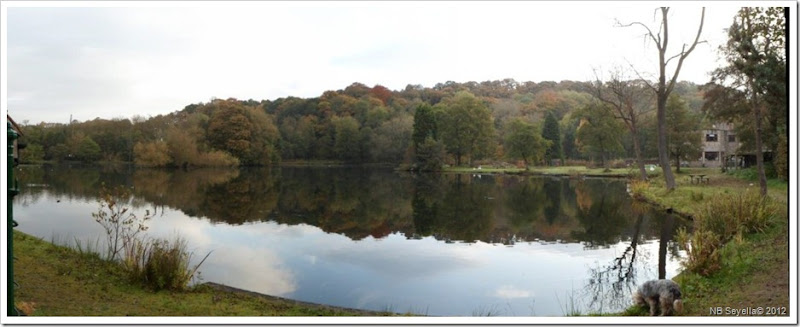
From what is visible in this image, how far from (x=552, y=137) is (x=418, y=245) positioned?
38.8 metres

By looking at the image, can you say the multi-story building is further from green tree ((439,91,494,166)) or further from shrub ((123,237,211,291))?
shrub ((123,237,211,291))

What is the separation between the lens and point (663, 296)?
475 centimetres

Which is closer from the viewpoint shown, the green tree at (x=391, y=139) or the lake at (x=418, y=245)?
the lake at (x=418, y=245)

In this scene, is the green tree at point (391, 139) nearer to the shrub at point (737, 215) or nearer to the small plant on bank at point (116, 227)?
the small plant on bank at point (116, 227)

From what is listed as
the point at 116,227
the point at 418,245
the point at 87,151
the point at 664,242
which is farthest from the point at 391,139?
the point at 116,227

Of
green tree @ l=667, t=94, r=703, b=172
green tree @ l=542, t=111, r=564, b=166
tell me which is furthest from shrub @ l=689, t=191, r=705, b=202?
green tree @ l=542, t=111, r=564, b=166

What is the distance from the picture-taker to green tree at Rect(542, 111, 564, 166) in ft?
153

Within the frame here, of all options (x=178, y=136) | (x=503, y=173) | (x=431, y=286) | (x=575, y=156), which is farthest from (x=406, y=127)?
(x=431, y=286)

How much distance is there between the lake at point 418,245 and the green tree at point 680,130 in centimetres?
1379

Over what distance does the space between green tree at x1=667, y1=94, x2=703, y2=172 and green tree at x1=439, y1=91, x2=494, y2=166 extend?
52.3ft

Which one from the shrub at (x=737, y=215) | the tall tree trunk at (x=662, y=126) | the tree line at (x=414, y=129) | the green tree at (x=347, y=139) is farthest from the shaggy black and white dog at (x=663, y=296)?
the green tree at (x=347, y=139)

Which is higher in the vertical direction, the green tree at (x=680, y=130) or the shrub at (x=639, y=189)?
the green tree at (x=680, y=130)

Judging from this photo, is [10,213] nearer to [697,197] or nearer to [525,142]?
[697,197]

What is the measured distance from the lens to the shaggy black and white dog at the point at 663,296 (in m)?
4.70
